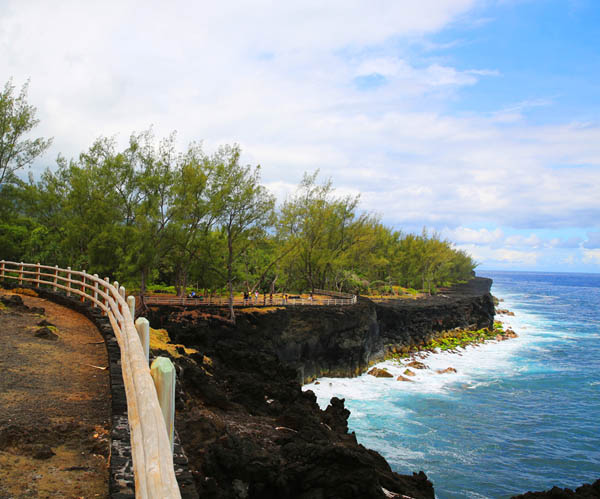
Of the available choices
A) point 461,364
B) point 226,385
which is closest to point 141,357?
point 226,385

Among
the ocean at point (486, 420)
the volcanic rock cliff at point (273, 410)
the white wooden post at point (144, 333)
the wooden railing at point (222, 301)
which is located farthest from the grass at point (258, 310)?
the white wooden post at point (144, 333)

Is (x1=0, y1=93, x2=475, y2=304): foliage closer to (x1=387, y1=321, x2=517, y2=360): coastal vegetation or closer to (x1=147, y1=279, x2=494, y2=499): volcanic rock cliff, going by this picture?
(x1=147, y1=279, x2=494, y2=499): volcanic rock cliff

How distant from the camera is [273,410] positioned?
16.5 metres

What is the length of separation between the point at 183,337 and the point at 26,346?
1418 cm

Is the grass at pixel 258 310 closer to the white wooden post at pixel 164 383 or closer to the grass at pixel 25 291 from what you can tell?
the grass at pixel 25 291

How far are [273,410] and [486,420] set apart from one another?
63.4ft

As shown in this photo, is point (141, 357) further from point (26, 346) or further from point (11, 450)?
point (26, 346)

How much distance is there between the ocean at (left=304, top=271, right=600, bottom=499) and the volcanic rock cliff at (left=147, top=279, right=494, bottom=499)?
12.8 feet

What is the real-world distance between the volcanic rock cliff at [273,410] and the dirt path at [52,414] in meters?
2.46

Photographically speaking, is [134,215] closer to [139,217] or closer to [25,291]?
[139,217]

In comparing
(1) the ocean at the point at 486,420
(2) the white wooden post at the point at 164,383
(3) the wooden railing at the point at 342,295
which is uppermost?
(2) the white wooden post at the point at 164,383

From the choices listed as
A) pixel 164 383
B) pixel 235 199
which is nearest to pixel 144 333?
pixel 164 383

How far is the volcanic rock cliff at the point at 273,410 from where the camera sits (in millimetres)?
9406

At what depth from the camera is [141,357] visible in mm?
3758
